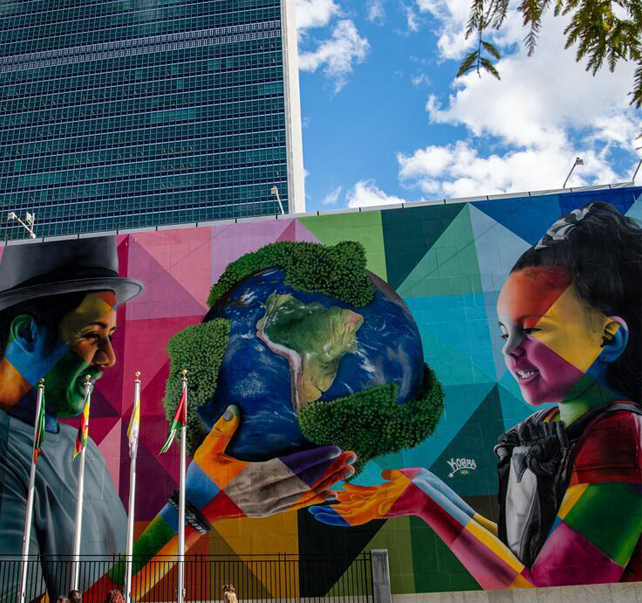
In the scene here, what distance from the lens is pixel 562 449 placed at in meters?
25.8

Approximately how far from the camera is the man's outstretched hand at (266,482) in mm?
26297

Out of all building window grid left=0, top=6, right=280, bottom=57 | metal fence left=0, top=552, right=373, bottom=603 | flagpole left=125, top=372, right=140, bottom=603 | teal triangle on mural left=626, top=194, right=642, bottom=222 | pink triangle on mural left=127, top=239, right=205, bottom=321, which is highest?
building window grid left=0, top=6, right=280, bottom=57

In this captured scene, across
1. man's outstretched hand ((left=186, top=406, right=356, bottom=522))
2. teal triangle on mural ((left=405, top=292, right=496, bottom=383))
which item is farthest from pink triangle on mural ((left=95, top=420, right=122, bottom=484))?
teal triangle on mural ((left=405, top=292, right=496, bottom=383))

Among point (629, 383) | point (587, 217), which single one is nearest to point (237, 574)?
point (629, 383)

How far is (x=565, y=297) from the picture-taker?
1078 inches

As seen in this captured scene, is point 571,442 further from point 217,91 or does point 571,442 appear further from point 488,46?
point 217,91

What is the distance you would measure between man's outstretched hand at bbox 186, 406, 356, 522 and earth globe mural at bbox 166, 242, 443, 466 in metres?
0.44

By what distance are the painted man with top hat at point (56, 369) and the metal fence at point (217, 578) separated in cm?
66

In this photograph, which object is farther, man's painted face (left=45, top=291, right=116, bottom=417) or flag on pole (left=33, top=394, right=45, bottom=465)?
man's painted face (left=45, top=291, right=116, bottom=417)

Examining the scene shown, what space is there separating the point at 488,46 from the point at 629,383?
22867 mm

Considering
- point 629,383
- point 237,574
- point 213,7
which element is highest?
point 213,7

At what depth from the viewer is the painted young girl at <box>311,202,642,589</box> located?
2491 cm

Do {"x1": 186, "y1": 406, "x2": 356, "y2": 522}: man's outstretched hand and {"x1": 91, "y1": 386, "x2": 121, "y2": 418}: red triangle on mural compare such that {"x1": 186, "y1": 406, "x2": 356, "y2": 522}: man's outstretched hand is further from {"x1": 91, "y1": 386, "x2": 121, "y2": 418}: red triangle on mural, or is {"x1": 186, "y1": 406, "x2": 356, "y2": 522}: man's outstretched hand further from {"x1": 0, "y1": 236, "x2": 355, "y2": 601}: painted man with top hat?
{"x1": 91, "y1": 386, "x2": 121, "y2": 418}: red triangle on mural
